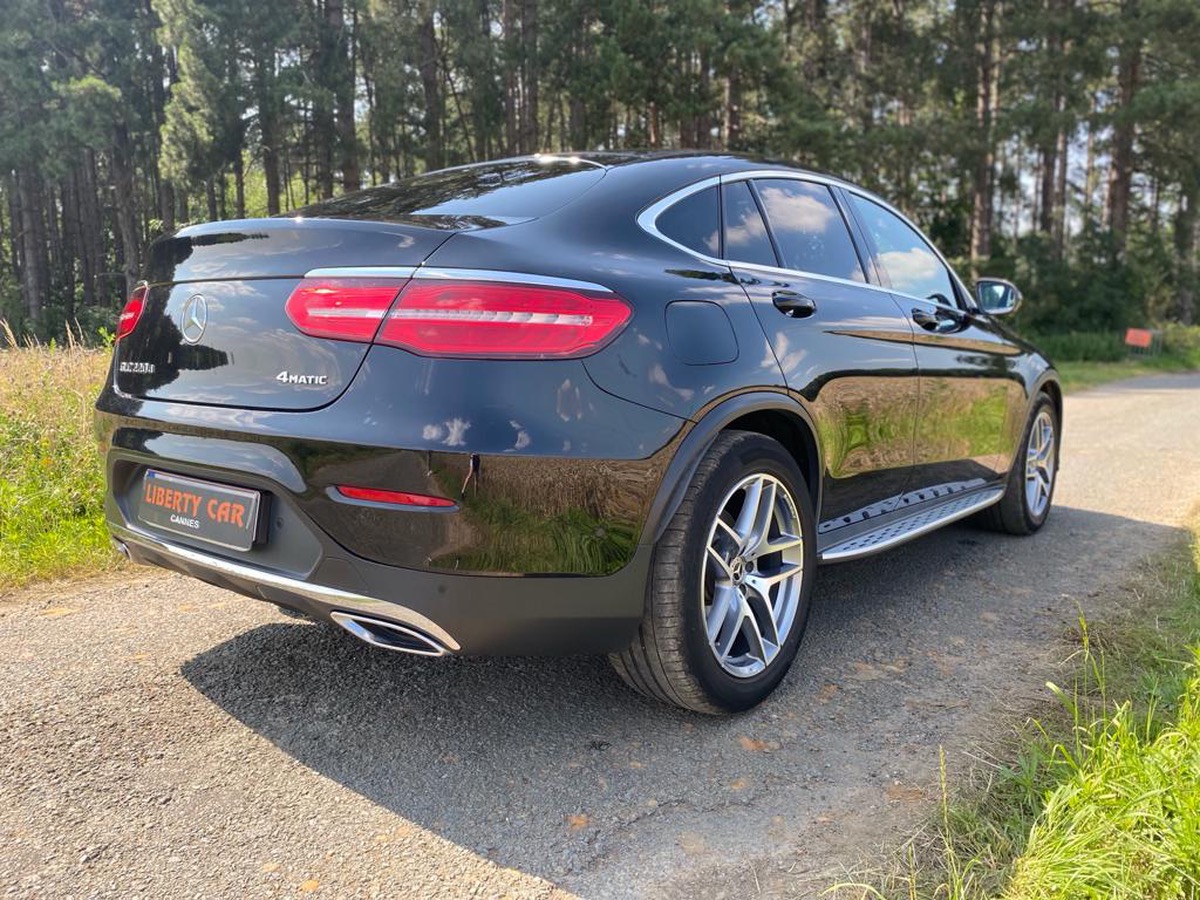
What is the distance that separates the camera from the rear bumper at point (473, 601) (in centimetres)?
210

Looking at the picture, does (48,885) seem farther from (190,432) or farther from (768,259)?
(768,259)

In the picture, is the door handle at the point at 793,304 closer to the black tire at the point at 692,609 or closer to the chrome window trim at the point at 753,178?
the chrome window trim at the point at 753,178

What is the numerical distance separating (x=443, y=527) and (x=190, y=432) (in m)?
0.82

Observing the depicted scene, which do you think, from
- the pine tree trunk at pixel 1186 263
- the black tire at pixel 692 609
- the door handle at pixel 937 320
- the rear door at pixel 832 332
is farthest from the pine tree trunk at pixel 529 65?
the black tire at pixel 692 609

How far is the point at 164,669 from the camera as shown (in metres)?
2.95

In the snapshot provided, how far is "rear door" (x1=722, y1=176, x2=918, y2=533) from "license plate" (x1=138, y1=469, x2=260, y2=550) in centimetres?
157

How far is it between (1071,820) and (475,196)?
2.23 metres

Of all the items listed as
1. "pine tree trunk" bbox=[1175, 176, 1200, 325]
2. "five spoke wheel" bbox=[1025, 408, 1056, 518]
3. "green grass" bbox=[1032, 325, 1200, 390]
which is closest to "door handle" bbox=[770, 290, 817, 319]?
"five spoke wheel" bbox=[1025, 408, 1056, 518]

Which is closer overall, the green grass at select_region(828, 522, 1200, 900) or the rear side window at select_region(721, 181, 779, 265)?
the green grass at select_region(828, 522, 1200, 900)

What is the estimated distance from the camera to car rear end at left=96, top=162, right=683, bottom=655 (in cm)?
207

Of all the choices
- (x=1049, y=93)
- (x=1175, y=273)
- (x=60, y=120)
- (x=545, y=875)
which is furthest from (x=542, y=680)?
(x=1175, y=273)

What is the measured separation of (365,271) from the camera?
219 cm

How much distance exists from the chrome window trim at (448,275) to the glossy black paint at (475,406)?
25mm

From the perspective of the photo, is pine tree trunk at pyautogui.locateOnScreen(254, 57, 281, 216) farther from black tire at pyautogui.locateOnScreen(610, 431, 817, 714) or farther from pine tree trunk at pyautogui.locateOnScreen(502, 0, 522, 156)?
black tire at pyautogui.locateOnScreen(610, 431, 817, 714)
